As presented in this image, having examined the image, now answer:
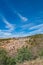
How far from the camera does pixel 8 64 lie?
24.6 metres

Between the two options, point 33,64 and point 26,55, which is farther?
point 26,55

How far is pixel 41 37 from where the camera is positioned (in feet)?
198

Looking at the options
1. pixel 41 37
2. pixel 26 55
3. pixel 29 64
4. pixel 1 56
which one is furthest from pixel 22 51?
pixel 41 37

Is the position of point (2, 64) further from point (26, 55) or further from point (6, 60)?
point (26, 55)

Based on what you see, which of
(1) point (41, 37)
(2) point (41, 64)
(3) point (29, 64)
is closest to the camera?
(2) point (41, 64)

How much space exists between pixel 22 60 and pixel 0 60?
4.42 meters

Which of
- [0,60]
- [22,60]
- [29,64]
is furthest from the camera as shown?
[22,60]

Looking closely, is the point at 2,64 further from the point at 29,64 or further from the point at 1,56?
the point at 29,64

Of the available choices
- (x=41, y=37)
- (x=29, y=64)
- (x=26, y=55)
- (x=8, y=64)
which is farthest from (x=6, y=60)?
(x=41, y=37)

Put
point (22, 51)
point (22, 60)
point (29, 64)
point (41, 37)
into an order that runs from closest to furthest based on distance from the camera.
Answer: point (29, 64) < point (22, 60) < point (22, 51) < point (41, 37)

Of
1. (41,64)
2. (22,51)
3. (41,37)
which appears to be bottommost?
(41,64)

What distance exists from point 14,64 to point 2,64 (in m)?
1.32

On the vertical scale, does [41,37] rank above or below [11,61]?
above

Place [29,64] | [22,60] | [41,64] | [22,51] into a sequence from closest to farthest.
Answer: [41,64] → [29,64] → [22,60] → [22,51]
